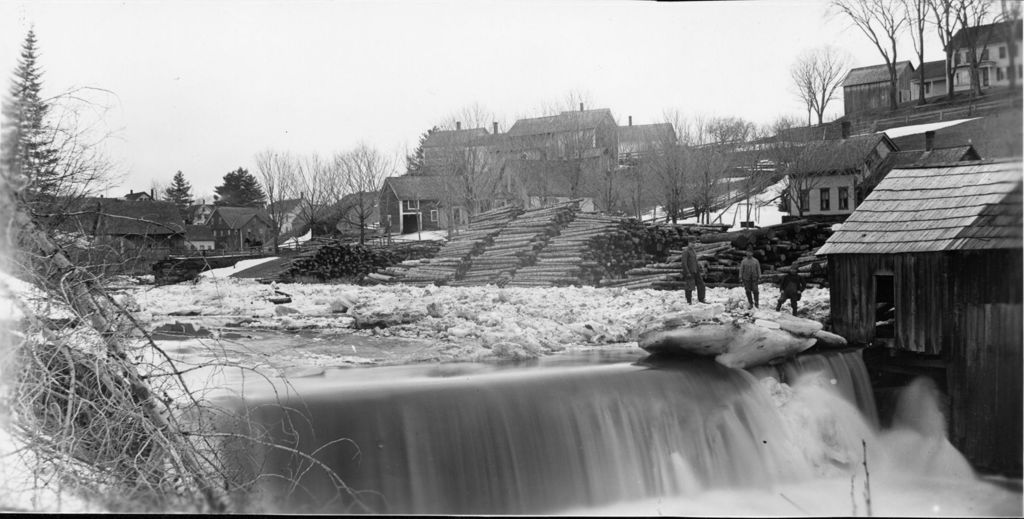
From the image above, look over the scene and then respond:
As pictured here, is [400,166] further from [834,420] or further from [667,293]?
[834,420]

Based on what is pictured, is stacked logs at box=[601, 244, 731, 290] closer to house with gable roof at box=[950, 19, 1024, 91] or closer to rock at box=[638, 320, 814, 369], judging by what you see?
rock at box=[638, 320, 814, 369]

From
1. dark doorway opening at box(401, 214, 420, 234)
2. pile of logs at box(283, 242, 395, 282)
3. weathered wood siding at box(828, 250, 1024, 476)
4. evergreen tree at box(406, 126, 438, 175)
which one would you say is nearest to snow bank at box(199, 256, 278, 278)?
pile of logs at box(283, 242, 395, 282)

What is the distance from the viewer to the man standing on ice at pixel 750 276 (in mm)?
3318

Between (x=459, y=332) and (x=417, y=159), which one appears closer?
(x=459, y=332)

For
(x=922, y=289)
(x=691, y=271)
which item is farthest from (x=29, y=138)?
(x=922, y=289)

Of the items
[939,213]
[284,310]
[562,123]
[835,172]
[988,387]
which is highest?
[562,123]

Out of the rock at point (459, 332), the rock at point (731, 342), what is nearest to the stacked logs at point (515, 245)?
the rock at point (459, 332)

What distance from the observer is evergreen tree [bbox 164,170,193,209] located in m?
3.46

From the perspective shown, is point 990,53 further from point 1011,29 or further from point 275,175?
point 275,175

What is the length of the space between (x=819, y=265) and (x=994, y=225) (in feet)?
2.07

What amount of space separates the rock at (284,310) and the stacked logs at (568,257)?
3.12 ft

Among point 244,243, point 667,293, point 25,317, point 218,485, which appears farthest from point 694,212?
point 25,317

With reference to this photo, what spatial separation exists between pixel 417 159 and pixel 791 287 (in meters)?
1.68

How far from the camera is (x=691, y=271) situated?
3.37 m
